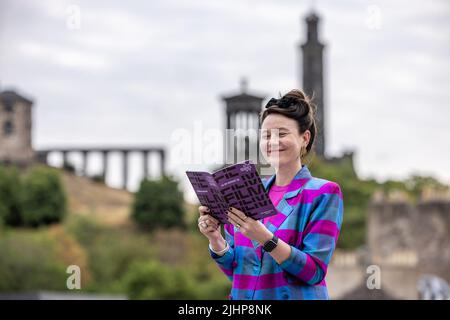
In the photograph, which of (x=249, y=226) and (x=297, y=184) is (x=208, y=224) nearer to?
(x=249, y=226)

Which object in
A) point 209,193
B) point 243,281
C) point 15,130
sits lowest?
point 243,281

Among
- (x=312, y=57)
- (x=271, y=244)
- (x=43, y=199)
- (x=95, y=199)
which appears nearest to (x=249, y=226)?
(x=271, y=244)

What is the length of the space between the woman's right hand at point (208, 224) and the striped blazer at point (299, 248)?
A: 15cm

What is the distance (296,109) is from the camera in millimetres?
6094

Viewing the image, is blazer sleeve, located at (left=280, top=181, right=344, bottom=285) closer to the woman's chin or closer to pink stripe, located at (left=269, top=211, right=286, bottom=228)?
pink stripe, located at (left=269, top=211, right=286, bottom=228)

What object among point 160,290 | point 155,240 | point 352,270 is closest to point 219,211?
point 352,270

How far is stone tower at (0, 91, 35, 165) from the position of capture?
125500mm

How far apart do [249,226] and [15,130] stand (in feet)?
409

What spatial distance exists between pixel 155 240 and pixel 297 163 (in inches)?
4177

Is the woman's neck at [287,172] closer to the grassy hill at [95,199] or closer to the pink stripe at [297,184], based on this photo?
the pink stripe at [297,184]

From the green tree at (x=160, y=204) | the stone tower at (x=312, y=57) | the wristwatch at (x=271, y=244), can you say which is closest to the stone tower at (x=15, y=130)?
the green tree at (x=160, y=204)

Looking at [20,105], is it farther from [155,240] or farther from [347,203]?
[347,203]

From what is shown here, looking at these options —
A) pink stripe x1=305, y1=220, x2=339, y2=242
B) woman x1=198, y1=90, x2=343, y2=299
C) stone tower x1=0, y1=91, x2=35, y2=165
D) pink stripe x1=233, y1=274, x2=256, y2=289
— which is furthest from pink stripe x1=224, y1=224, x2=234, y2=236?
stone tower x1=0, y1=91, x2=35, y2=165

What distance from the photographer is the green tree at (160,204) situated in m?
111
